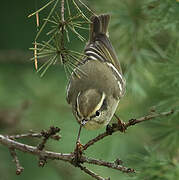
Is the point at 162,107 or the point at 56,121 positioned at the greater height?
the point at 56,121

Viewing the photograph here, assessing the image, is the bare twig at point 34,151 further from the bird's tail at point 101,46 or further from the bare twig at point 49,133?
the bird's tail at point 101,46

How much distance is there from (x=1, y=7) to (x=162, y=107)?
2.50 meters

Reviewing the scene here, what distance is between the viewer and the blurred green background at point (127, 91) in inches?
128

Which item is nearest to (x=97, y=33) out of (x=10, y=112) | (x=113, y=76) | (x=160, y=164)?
(x=113, y=76)

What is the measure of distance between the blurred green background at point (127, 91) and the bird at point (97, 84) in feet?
0.30

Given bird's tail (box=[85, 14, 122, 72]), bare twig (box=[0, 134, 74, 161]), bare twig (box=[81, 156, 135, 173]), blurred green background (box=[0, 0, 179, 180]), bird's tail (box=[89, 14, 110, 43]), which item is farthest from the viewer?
bird's tail (box=[85, 14, 122, 72])

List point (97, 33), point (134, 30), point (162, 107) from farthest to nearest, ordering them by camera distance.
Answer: point (97, 33), point (134, 30), point (162, 107)

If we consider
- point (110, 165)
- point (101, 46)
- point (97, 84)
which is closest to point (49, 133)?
point (110, 165)

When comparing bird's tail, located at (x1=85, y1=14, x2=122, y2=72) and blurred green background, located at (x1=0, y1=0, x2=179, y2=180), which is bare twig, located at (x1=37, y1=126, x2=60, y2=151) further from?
bird's tail, located at (x1=85, y1=14, x2=122, y2=72)

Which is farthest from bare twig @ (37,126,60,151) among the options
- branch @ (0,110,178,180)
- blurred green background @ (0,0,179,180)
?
blurred green background @ (0,0,179,180)

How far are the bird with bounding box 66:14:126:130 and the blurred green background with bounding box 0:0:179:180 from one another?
0.09 metres

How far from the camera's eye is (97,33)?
4422 millimetres

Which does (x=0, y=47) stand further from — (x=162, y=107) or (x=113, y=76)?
(x=162, y=107)

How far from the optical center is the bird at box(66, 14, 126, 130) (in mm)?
3566
